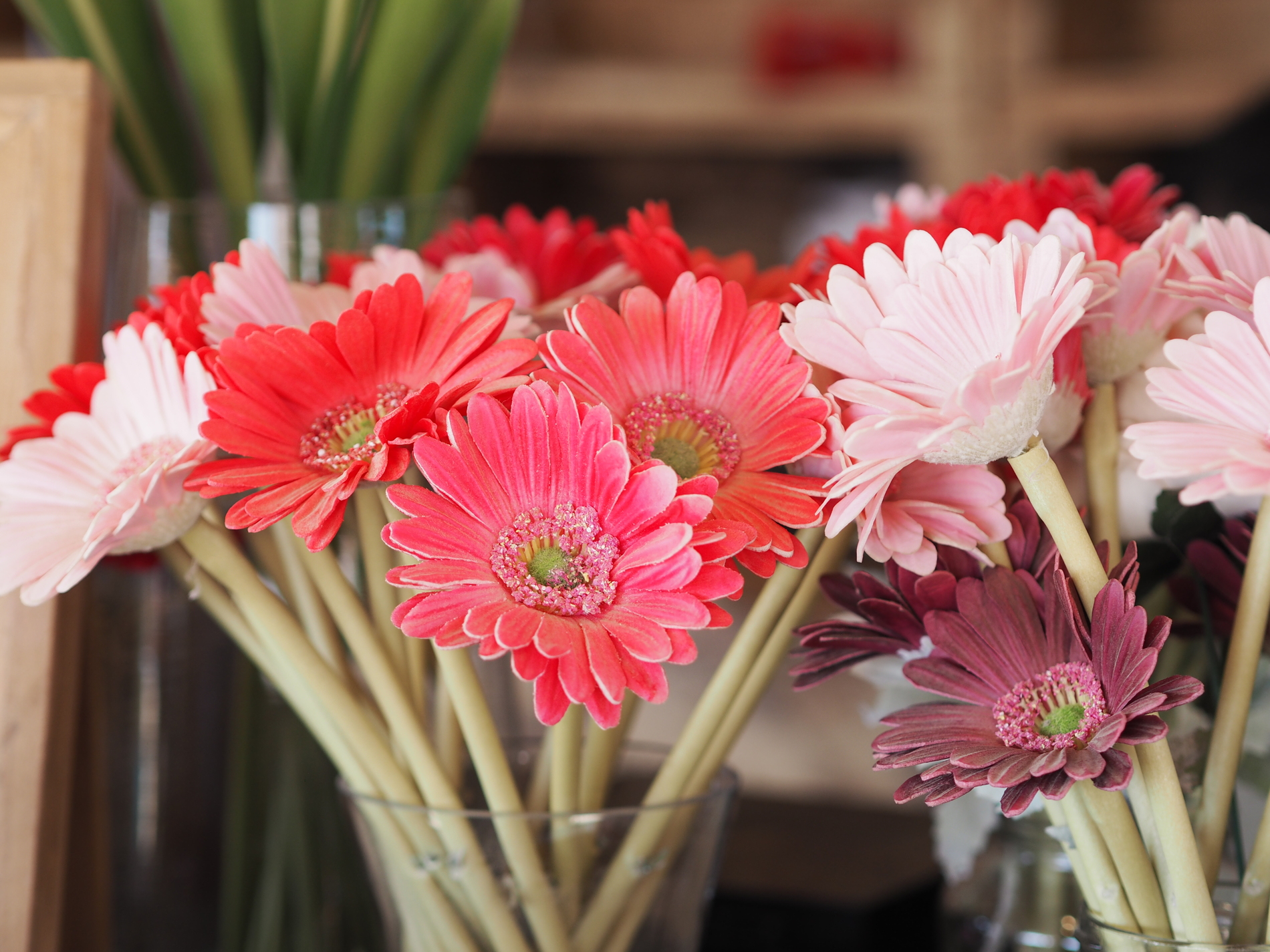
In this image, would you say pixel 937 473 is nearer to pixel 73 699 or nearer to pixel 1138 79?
pixel 73 699

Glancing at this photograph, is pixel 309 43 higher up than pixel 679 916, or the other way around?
pixel 309 43

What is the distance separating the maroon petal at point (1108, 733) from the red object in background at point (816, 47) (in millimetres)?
2013

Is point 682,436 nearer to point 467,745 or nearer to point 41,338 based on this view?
point 467,745

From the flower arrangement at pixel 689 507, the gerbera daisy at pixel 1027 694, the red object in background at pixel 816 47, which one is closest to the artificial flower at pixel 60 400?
the flower arrangement at pixel 689 507

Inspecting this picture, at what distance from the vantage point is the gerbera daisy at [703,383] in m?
0.28

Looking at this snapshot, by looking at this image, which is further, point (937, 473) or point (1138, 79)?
point (1138, 79)

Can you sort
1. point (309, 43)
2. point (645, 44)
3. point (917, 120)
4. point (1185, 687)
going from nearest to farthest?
point (1185, 687) < point (309, 43) < point (917, 120) < point (645, 44)

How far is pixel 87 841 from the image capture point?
46 cm

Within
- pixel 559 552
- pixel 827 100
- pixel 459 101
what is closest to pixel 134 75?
pixel 459 101

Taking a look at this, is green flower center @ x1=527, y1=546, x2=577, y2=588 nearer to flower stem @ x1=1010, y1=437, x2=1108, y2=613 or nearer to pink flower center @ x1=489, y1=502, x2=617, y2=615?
pink flower center @ x1=489, y1=502, x2=617, y2=615

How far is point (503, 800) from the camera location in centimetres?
32

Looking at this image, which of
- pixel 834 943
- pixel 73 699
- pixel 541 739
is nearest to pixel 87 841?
pixel 73 699

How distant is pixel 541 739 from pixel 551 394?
0.16 metres

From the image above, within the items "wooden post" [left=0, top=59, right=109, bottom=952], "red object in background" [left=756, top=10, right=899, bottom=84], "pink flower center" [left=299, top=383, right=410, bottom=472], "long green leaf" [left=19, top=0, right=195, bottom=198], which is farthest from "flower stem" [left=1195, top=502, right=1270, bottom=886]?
"red object in background" [left=756, top=10, right=899, bottom=84]
